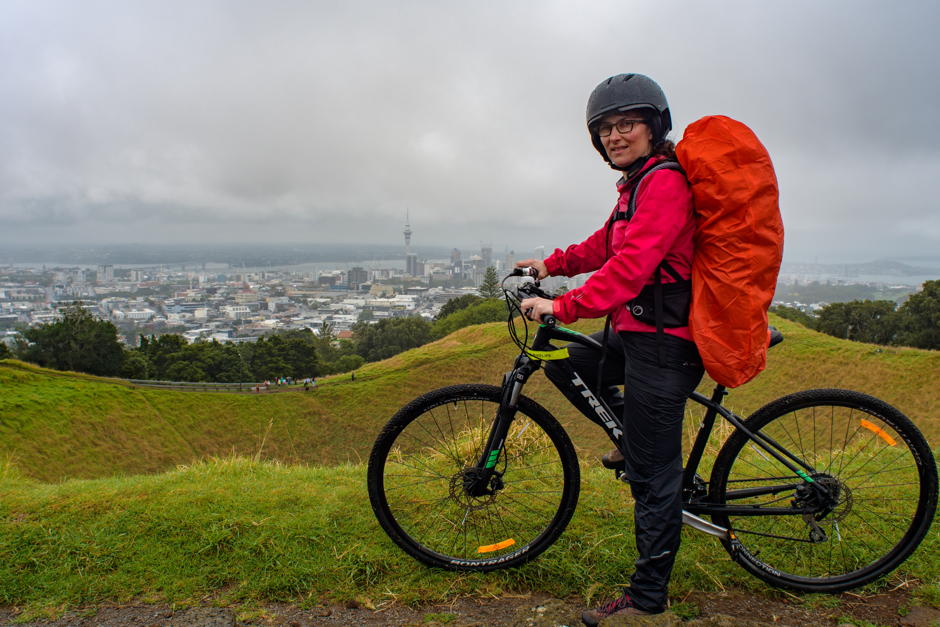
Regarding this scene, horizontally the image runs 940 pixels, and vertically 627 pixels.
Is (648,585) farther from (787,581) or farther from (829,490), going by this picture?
(829,490)

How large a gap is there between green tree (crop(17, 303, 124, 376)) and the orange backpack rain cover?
50358 mm

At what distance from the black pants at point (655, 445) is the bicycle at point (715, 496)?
0.30m

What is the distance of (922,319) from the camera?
44.0 m

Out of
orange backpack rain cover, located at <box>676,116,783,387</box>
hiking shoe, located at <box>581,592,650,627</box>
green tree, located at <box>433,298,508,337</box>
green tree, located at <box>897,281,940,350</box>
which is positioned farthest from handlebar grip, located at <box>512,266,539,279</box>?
green tree, located at <box>433,298,508,337</box>

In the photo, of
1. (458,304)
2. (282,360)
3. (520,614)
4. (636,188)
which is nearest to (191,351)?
(282,360)

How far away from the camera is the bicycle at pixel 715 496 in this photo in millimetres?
2828

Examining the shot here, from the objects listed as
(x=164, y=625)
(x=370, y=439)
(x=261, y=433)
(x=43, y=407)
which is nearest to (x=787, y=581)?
(x=164, y=625)

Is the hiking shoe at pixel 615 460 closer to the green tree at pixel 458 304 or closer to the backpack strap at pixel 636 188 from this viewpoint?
the backpack strap at pixel 636 188

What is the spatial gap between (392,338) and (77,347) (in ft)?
102

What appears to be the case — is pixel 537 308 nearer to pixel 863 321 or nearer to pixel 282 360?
pixel 282 360

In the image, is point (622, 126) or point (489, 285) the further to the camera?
point (489, 285)

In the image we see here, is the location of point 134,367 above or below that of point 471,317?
below

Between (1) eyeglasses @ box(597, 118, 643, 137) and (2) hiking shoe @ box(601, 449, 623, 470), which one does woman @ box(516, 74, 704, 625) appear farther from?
(2) hiking shoe @ box(601, 449, 623, 470)

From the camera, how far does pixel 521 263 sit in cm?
316
